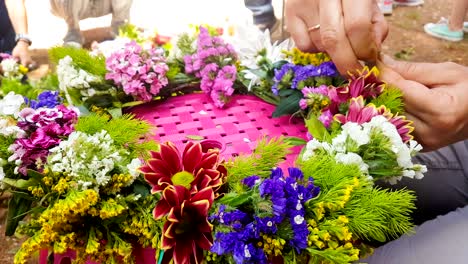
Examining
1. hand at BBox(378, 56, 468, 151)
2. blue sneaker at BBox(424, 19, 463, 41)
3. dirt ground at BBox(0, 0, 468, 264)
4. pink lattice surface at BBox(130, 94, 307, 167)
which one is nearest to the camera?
hand at BBox(378, 56, 468, 151)

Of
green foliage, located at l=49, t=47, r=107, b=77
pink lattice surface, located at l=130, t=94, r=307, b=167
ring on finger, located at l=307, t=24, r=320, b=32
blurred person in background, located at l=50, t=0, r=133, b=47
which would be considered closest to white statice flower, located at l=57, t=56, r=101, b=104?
green foliage, located at l=49, t=47, r=107, b=77

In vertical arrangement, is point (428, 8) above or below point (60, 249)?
below

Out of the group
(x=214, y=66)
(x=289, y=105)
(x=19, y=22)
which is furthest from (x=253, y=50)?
(x=19, y=22)

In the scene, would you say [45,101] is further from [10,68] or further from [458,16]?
[458,16]

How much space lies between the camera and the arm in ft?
7.63

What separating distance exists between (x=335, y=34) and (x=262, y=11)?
1647 millimetres

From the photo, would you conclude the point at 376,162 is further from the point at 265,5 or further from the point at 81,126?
the point at 265,5

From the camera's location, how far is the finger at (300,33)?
1060 mm

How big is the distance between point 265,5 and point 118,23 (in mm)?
779

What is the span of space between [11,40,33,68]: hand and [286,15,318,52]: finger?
1.65 m

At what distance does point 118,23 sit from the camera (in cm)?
256

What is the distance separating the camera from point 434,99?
89cm

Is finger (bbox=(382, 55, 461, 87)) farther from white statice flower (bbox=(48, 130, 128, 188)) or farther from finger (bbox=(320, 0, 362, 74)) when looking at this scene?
white statice flower (bbox=(48, 130, 128, 188))

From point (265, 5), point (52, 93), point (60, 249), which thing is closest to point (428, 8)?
point (265, 5)
